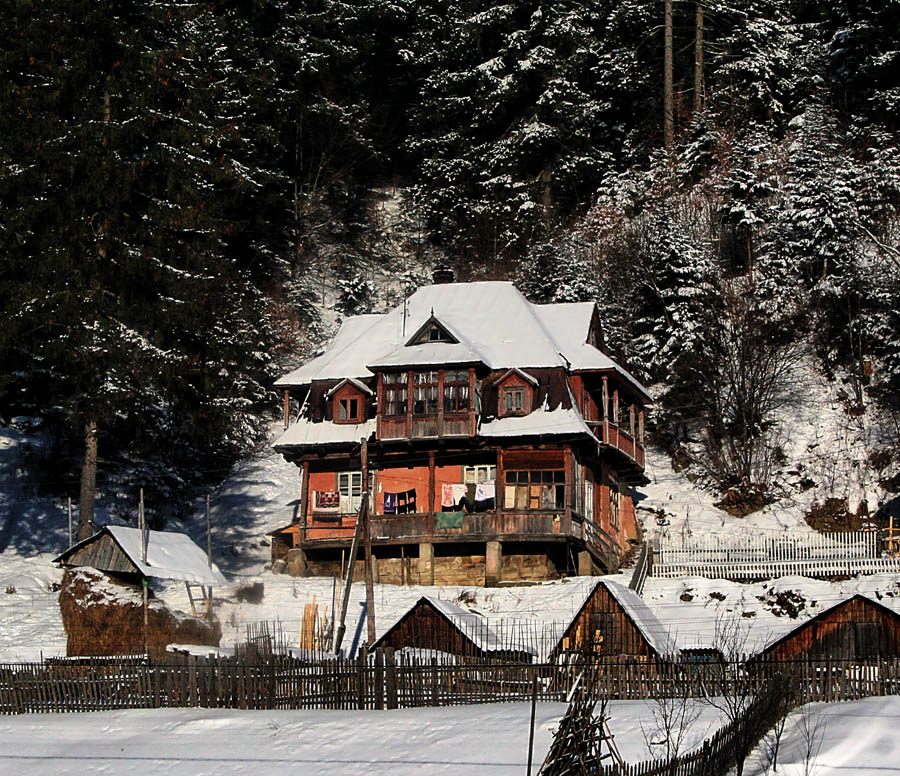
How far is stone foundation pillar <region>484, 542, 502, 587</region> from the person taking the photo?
1692 inches

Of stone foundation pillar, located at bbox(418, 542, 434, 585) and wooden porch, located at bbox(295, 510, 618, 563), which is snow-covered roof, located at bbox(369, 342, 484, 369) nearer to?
wooden porch, located at bbox(295, 510, 618, 563)

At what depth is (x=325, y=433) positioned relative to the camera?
45.9m

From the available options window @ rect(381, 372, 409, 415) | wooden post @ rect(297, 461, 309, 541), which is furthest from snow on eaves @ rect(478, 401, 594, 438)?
wooden post @ rect(297, 461, 309, 541)

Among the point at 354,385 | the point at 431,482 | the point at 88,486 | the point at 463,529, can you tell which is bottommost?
the point at 463,529

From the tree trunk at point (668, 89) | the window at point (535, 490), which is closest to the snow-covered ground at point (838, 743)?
the window at point (535, 490)

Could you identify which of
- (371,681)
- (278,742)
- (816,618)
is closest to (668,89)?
(816,618)

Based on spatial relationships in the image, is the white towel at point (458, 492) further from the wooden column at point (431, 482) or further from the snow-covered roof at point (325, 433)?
the snow-covered roof at point (325, 433)

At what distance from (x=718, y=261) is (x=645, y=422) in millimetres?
9080

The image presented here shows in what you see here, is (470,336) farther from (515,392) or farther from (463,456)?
(463,456)

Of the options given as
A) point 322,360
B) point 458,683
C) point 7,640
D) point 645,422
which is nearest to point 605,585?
point 458,683

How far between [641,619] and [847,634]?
4.31m

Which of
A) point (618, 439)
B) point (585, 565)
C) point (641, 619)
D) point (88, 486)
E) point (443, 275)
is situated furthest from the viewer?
point (443, 275)

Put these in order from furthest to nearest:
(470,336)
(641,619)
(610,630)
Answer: (470,336) < (641,619) < (610,630)

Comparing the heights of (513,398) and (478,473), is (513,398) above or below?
above
